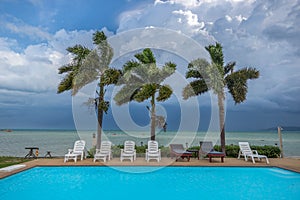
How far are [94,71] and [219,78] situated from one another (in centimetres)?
691

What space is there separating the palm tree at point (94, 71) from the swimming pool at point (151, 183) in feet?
14.5

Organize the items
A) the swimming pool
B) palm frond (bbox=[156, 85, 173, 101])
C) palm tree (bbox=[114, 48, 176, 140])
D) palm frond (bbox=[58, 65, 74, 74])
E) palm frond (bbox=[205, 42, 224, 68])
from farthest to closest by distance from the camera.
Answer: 1. palm frond (bbox=[205, 42, 224, 68])
2. palm frond (bbox=[156, 85, 173, 101])
3. palm tree (bbox=[114, 48, 176, 140])
4. palm frond (bbox=[58, 65, 74, 74])
5. the swimming pool

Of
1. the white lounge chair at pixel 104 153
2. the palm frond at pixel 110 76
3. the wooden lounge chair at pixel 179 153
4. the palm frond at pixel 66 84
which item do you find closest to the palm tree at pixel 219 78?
the wooden lounge chair at pixel 179 153

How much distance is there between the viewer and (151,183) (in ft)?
24.5

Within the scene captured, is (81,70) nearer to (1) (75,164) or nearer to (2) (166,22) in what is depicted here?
(1) (75,164)

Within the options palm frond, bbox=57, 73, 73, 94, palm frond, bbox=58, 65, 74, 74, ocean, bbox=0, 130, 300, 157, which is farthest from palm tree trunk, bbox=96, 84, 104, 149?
palm frond, bbox=58, 65, 74, 74

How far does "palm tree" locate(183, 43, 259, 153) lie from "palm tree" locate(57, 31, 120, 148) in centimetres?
452

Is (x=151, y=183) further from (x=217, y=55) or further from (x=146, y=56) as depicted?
(x=217, y=55)

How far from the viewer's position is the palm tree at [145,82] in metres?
13.3

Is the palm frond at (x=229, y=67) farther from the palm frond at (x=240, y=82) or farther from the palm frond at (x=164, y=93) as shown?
the palm frond at (x=164, y=93)

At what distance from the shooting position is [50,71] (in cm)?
1783

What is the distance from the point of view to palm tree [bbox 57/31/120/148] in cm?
1277

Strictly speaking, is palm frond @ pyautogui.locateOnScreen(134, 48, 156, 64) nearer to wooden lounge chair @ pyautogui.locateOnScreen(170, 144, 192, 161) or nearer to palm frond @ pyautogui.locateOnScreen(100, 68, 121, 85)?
palm frond @ pyautogui.locateOnScreen(100, 68, 121, 85)

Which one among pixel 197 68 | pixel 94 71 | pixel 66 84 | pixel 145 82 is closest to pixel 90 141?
pixel 66 84
